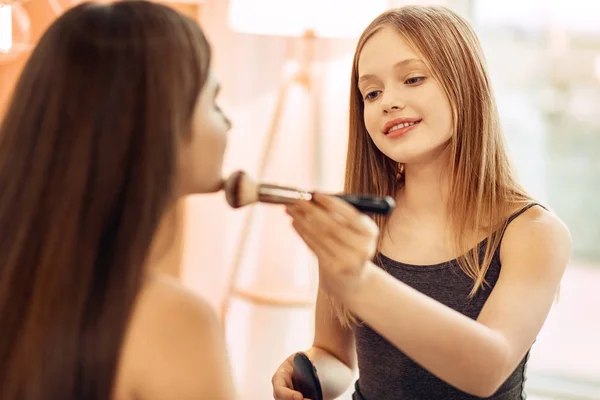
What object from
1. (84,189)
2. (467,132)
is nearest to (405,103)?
(467,132)

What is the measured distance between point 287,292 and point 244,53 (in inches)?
28.7

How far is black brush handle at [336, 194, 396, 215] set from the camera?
32.1 inches

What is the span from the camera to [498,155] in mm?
1227

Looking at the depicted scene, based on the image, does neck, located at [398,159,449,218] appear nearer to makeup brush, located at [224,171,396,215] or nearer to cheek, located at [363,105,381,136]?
cheek, located at [363,105,381,136]

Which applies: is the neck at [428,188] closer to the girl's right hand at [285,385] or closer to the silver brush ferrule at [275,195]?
the girl's right hand at [285,385]

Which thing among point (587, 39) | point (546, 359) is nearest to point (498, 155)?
point (587, 39)

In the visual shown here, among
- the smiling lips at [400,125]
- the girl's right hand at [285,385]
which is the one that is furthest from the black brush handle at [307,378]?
the smiling lips at [400,125]

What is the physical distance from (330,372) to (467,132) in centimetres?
42

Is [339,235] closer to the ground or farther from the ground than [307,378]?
farther from the ground

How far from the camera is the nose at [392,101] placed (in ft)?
3.73

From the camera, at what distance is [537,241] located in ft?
3.65

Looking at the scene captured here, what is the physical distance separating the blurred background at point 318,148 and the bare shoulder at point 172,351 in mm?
1275

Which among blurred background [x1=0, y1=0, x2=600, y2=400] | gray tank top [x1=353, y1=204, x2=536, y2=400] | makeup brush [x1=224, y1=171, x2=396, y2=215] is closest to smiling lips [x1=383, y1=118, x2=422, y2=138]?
gray tank top [x1=353, y1=204, x2=536, y2=400]

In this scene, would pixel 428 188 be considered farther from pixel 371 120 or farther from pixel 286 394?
pixel 286 394
